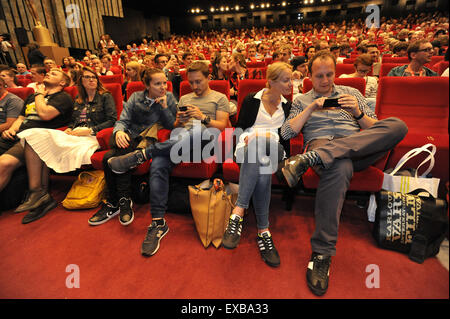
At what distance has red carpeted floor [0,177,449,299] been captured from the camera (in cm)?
121

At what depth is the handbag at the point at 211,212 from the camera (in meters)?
1.51

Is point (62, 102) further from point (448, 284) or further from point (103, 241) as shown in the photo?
point (448, 284)

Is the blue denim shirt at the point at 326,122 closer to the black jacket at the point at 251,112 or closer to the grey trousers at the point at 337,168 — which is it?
the black jacket at the point at 251,112

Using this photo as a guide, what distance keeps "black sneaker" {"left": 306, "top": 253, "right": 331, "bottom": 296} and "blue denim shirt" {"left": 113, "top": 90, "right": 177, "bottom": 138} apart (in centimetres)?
145

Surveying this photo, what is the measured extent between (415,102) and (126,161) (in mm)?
2303

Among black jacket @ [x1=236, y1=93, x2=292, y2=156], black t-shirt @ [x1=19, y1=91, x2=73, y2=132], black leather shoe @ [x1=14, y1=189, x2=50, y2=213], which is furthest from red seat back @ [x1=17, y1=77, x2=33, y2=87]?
black jacket @ [x1=236, y1=93, x2=292, y2=156]

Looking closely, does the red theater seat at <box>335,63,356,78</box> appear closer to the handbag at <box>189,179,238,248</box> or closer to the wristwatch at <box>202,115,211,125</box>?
the wristwatch at <box>202,115,211,125</box>

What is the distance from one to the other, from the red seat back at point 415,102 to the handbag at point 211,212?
155 centimetres

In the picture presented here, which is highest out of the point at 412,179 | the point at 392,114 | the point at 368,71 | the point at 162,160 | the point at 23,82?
the point at 23,82

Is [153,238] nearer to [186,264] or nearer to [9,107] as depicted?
[186,264]

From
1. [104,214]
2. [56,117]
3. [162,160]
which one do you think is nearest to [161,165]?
[162,160]

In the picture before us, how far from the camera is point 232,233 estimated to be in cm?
149

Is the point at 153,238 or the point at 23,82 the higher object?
the point at 23,82
